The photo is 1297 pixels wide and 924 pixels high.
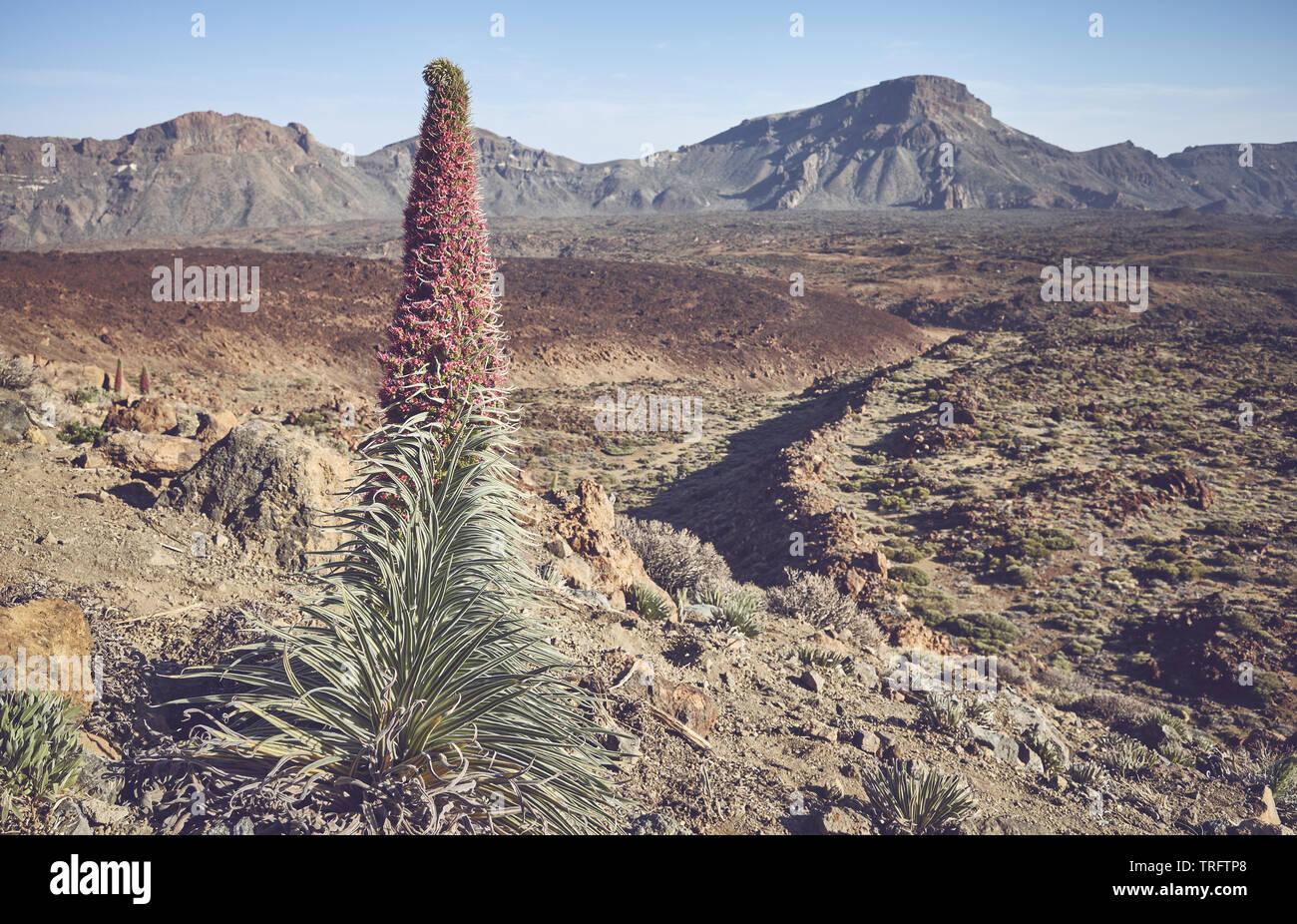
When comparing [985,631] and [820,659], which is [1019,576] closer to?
[985,631]

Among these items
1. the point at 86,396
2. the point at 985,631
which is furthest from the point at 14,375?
the point at 985,631

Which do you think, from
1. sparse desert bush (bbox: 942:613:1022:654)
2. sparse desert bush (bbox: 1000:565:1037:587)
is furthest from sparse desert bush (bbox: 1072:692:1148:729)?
sparse desert bush (bbox: 1000:565:1037:587)

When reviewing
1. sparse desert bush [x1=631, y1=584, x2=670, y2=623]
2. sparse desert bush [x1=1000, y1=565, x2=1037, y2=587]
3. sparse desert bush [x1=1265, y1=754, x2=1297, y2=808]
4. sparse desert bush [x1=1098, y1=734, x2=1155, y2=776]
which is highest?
sparse desert bush [x1=631, y1=584, x2=670, y2=623]

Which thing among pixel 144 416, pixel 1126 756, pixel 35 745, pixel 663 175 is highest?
pixel 663 175

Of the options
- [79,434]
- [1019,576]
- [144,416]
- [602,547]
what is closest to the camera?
[602,547]

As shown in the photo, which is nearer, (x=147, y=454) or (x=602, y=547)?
(x=147, y=454)

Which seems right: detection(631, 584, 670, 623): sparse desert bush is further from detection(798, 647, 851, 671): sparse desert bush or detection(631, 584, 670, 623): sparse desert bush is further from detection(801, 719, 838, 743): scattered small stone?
detection(801, 719, 838, 743): scattered small stone

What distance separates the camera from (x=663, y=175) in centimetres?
17775

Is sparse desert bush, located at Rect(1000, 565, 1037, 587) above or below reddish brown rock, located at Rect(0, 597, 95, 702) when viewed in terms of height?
below

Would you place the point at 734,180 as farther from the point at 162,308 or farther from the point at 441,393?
the point at 441,393

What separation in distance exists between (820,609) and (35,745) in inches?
282

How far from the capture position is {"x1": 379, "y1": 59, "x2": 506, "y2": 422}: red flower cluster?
3137 mm

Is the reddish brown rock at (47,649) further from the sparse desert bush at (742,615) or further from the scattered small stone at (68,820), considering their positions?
the sparse desert bush at (742,615)

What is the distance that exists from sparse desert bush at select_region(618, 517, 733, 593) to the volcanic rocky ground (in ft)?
3.22
